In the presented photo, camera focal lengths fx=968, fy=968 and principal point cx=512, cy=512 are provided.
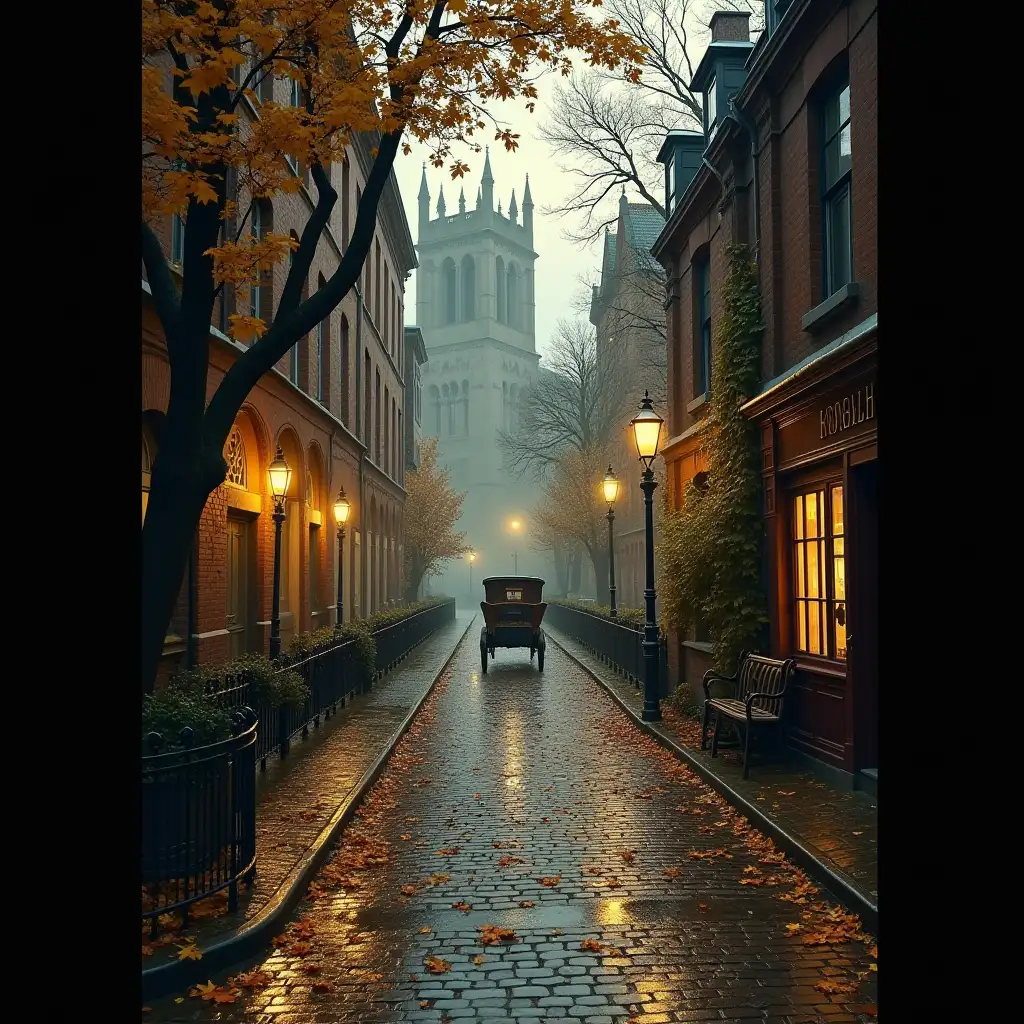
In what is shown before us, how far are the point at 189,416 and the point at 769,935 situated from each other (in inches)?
191

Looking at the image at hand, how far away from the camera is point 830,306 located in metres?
9.19

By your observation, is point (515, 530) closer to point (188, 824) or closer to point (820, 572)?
point (820, 572)

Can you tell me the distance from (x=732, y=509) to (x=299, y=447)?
1011cm

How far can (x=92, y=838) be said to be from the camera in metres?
2.06

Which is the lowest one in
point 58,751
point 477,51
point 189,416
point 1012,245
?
point 58,751

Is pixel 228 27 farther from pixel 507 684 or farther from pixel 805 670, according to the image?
pixel 507 684

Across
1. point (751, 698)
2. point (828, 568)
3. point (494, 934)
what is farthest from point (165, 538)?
point (828, 568)

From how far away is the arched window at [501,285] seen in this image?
266 feet

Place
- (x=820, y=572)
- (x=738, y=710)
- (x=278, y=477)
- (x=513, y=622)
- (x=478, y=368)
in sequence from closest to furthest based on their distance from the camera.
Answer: (x=820, y=572), (x=738, y=710), (x=278, y=477), (x=513, y=622), (x=478, y=368)

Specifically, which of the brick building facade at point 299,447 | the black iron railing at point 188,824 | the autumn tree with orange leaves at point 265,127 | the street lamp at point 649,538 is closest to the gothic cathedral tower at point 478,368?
the brick building facade at point 299,447

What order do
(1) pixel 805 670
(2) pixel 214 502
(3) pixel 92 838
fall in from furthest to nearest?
(2) pixel 214 502 < (1) pixel 805 670 < (3) pixel 92 838

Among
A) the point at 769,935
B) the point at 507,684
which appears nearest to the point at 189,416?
the point at 769,935

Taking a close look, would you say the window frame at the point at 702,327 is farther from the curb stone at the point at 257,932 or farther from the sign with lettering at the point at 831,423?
the curb stone at the point at 257,932

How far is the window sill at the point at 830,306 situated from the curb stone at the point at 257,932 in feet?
20.7
